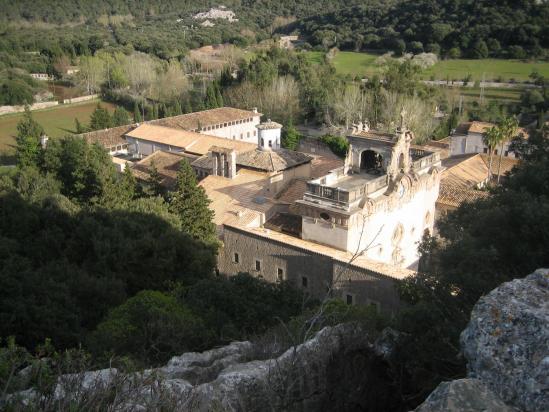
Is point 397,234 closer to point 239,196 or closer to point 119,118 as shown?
point 239,196

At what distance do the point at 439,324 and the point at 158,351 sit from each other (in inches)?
270

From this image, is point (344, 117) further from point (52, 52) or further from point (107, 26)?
point (107, 26)

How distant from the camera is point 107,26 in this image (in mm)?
143875

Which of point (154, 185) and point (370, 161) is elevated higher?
point (370, 161)

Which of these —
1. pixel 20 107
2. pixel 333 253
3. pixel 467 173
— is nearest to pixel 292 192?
pixel 333 253

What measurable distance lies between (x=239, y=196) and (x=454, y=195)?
12.1 m

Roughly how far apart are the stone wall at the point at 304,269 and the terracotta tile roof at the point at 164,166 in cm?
918

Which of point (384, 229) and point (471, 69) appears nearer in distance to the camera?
point (384, 229)

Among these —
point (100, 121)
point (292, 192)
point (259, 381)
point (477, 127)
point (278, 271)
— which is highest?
point (259, 381)

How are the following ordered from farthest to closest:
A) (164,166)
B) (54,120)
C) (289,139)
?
(54,120) → (289,139) → (164,166)

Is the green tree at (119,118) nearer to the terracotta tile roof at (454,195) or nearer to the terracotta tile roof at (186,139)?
the terracotta tile roof at (186,139)

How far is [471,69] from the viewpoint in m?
66.6

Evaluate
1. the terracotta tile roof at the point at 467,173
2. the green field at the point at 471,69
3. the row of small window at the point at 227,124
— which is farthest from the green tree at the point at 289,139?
the green field at the point at 471,69

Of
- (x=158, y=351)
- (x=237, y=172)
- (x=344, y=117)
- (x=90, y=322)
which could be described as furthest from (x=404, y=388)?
(x=344, y=117)
